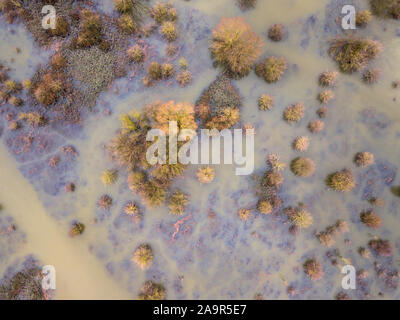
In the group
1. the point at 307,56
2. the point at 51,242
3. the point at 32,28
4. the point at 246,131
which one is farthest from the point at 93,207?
the point at 307,56

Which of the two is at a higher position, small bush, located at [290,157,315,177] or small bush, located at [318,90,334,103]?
small bush, located at [318,90,334,103]

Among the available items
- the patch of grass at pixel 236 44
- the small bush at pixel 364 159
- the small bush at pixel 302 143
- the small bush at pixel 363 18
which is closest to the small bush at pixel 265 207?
the small bush at pixel 302 143

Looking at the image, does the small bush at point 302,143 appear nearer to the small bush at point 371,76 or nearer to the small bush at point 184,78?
the small bush at point 371,76

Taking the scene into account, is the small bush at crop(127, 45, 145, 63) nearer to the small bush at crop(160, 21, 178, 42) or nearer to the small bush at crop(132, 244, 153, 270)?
the small bush at crop(160, 21, 178, 42)

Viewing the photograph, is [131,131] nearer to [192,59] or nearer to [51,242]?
[192,59]

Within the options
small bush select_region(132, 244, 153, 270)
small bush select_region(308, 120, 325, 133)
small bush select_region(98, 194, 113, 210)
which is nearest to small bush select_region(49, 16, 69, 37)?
small bush select_region(98, 194, 113, 210)
